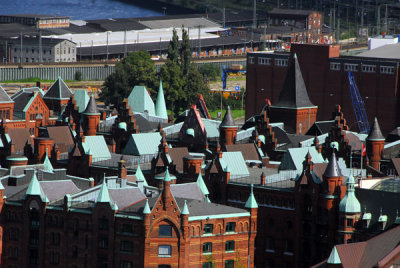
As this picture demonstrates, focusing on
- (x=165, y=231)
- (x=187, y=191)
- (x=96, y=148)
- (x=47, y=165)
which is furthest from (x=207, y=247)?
(x=96, y=148)

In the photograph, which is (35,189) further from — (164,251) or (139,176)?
(164,251)

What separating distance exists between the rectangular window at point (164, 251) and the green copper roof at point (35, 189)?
47.9 ft

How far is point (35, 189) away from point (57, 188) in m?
4.46

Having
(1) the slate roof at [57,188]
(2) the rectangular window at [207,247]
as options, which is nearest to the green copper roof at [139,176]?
(1) the slate roof at [57,188]

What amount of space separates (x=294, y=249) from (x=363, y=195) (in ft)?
36.2

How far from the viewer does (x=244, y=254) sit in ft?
540

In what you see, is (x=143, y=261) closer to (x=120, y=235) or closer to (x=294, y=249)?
(x=120, y=235)

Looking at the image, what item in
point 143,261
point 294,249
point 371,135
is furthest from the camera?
point 371,135

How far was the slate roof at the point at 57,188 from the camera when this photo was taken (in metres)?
168

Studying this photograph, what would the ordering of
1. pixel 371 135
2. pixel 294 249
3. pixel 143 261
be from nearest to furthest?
pixel 143 261 < pixel 294 249 < pixel 371 135

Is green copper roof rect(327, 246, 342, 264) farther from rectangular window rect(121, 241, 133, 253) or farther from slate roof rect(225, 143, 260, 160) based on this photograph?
slate roof rect(225, 143, 260, 160)

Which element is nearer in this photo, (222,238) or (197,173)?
(222,238)

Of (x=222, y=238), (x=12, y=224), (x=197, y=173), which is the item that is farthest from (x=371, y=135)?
(x=12, y=224)

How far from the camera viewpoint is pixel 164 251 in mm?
158875
